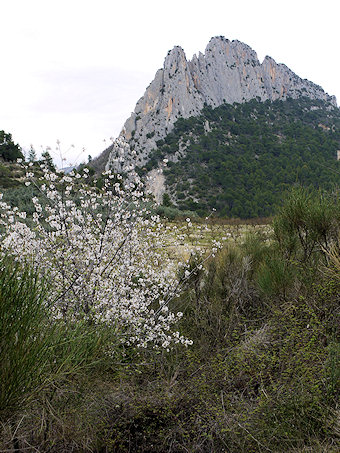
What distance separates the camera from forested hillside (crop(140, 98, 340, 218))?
43469mm

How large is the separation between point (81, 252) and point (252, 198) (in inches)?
1616

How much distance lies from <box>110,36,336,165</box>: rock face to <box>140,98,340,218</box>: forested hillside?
3584mm

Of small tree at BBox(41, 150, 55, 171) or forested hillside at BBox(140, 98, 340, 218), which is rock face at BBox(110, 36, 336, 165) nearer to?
forested hillside at BBox(140, 98, 340, 218)

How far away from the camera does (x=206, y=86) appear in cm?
7425

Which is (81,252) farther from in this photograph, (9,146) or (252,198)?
(252,198)

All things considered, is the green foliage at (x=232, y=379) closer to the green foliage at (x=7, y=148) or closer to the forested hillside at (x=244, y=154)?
the forested hillside at (x=244, y=154)

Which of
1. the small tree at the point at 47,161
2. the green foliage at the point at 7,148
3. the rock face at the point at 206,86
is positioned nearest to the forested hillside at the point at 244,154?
the rock face at the point at 206,86

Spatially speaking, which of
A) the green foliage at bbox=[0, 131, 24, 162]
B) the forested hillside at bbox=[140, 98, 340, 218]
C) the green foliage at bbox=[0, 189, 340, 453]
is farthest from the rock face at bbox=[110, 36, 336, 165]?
the green foliage at bbox=[0, 189, 340, 453]

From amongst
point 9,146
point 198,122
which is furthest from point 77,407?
point 198,122

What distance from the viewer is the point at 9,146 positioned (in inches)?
1219

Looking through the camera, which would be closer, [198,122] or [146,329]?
[146,329]

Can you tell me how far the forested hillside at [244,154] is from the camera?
43469 millimetres

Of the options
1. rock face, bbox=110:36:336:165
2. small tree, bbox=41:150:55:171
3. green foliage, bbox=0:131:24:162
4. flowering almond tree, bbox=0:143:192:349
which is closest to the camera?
flowering almond tree, bbox=0:143:192:349

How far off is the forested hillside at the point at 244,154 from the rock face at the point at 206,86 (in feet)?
11.8
